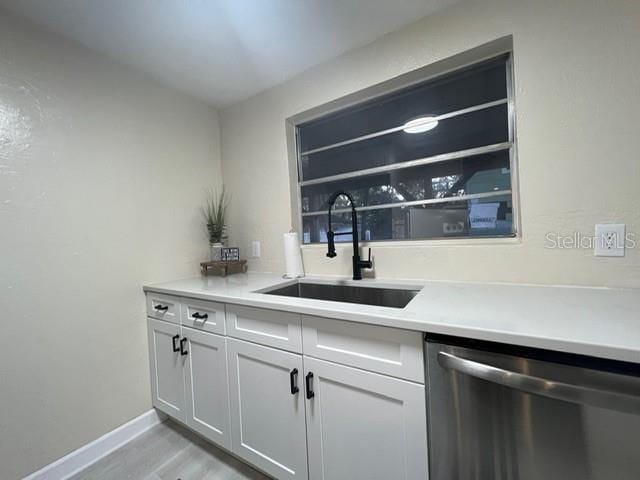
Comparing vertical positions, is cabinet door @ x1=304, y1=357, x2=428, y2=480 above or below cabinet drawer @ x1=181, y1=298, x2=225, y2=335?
below

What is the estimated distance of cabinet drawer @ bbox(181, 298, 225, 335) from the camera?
4.32 feet

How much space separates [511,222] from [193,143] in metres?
2.13

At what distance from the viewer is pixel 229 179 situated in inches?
85.0

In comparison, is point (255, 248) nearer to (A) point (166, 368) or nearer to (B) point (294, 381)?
(A) point (166, 368)

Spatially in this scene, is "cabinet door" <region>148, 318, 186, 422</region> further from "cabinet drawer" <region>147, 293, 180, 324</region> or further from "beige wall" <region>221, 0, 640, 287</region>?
"beige wall" <region>221, 0, 640, 287</region>

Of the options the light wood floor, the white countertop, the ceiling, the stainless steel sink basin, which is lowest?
the light wood floor

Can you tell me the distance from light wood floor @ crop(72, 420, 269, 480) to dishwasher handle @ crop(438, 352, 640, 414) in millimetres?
1193

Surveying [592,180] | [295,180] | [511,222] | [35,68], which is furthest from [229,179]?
[592,180]

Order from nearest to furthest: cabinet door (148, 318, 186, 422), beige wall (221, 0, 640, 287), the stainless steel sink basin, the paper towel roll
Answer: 1. beige wall (221, 0, 640, 287)
2. the stainless steel sink basin
3. cabinet door (148, 318, 186, 422)
4. the paper towel roll

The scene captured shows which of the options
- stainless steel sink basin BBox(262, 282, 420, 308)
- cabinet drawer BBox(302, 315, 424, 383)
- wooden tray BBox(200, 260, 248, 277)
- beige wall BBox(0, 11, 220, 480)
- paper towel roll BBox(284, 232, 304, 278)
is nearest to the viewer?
cabinet drawer BBox(302, 315, 424, 383)

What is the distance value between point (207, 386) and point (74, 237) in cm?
106

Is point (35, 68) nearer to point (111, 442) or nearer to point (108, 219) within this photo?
point (108, 219)

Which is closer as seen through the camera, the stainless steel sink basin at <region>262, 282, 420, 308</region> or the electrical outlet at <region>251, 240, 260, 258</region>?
the stainless steel sink basin at <region>262, 282, 420, 308</region>

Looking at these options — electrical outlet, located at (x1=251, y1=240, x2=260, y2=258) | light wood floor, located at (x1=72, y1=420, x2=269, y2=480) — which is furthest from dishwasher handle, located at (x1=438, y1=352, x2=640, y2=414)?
electrical outlet, located at (x1=251, y1=240, x2=260, y2=258)
